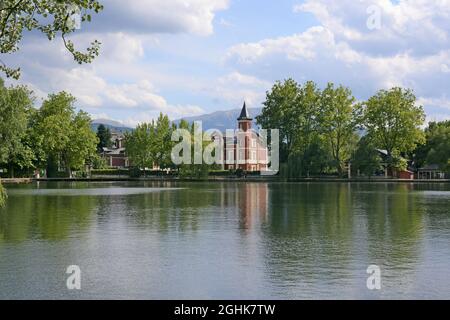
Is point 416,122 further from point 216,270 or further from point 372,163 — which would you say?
point 216,270

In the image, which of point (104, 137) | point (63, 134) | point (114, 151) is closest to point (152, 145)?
point (63, 134)

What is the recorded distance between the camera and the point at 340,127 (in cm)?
8981


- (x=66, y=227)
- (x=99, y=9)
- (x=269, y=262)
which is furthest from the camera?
(x=66, y=227)

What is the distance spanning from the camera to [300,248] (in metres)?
16.4

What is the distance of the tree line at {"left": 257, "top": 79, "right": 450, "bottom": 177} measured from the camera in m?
84.6

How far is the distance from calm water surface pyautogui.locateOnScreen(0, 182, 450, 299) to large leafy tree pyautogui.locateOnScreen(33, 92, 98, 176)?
62583mm

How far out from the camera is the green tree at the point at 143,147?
97.1 meters

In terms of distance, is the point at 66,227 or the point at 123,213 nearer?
the point at 66,227

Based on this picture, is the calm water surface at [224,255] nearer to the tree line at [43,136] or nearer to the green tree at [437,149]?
the tree line at [43,136]

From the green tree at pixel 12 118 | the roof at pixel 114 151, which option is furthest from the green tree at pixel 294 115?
the roof at pixel 114 151

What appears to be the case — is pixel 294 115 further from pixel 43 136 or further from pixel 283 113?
pixel 43 136

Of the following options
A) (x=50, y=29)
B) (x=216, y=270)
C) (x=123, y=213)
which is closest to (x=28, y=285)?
(x=216, y=270)
